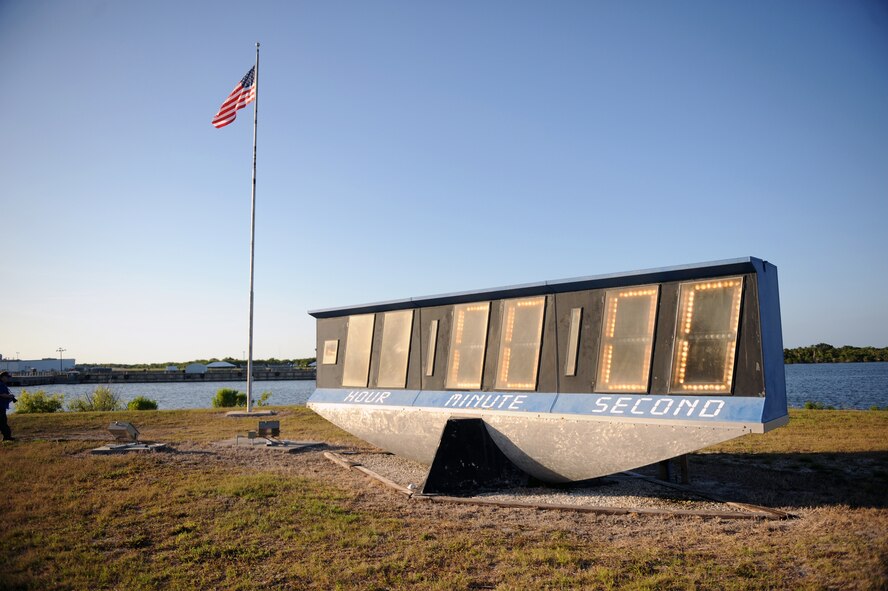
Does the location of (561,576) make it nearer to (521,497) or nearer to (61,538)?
(521,497)

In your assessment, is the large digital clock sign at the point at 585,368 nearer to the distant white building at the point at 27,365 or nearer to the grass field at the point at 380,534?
the grass field at the point at 380,534

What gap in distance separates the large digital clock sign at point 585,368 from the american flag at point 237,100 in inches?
666

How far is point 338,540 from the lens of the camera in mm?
8898

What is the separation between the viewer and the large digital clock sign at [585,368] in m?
9.88

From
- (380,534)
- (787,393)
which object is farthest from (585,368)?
(787,393)

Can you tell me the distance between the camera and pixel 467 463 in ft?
41.6

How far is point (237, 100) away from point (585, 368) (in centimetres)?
2349

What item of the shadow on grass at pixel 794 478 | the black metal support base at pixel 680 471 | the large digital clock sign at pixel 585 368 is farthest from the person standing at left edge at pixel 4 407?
the black metal support base at pixel 680 471

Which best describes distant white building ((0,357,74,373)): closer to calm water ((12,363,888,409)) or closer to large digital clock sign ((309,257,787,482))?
calm water ((12,363,888,409))

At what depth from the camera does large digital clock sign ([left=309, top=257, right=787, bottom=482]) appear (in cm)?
988

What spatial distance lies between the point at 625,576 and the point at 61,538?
7.91m

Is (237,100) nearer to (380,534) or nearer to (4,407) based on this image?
(4,407)

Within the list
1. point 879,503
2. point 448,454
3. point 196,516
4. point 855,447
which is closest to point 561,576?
point 448,454

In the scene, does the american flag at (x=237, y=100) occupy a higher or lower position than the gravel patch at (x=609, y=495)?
Result: higher
